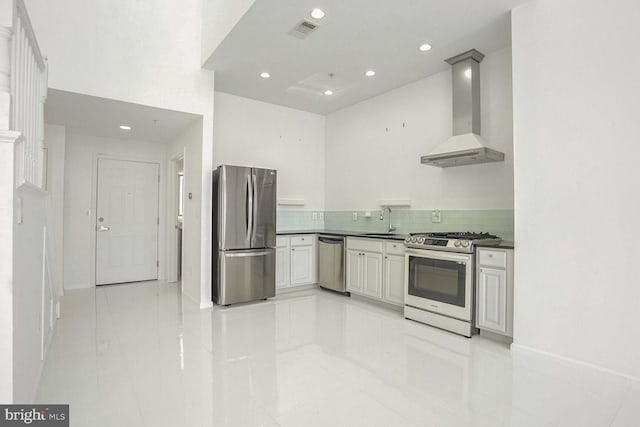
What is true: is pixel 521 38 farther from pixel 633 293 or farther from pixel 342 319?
pixel 342 319

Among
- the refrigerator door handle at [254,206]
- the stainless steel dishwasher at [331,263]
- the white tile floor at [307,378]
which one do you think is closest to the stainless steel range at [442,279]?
the white tile floor at [307,378]

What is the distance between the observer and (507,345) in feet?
10.2

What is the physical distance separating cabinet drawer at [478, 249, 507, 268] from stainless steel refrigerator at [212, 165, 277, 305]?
2.63 metres

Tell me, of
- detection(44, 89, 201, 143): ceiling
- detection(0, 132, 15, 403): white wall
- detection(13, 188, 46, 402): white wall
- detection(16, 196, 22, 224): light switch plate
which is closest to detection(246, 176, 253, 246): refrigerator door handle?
detection(44, 89, 201, 143): ceiling

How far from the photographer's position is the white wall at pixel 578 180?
245cm

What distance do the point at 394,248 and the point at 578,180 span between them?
203 cm

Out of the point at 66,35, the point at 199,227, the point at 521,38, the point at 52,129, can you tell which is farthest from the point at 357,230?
the point at 52,129

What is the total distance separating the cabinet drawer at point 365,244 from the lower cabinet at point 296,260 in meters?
0.77

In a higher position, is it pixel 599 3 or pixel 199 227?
pixel 599 3

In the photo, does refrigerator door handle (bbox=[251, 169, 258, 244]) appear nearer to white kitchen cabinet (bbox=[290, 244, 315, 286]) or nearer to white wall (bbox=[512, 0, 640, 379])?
white kitchen cabinet (bbox=[290, 244, 315, 286])

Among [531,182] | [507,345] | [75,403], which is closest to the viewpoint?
[75,403]

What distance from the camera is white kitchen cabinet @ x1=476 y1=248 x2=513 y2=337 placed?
10.1 feet

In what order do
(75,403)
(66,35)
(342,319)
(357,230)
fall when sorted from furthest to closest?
(357,230)
(342,319)
(66,35)
(75,403)

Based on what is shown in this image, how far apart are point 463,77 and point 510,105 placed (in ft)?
1.98
